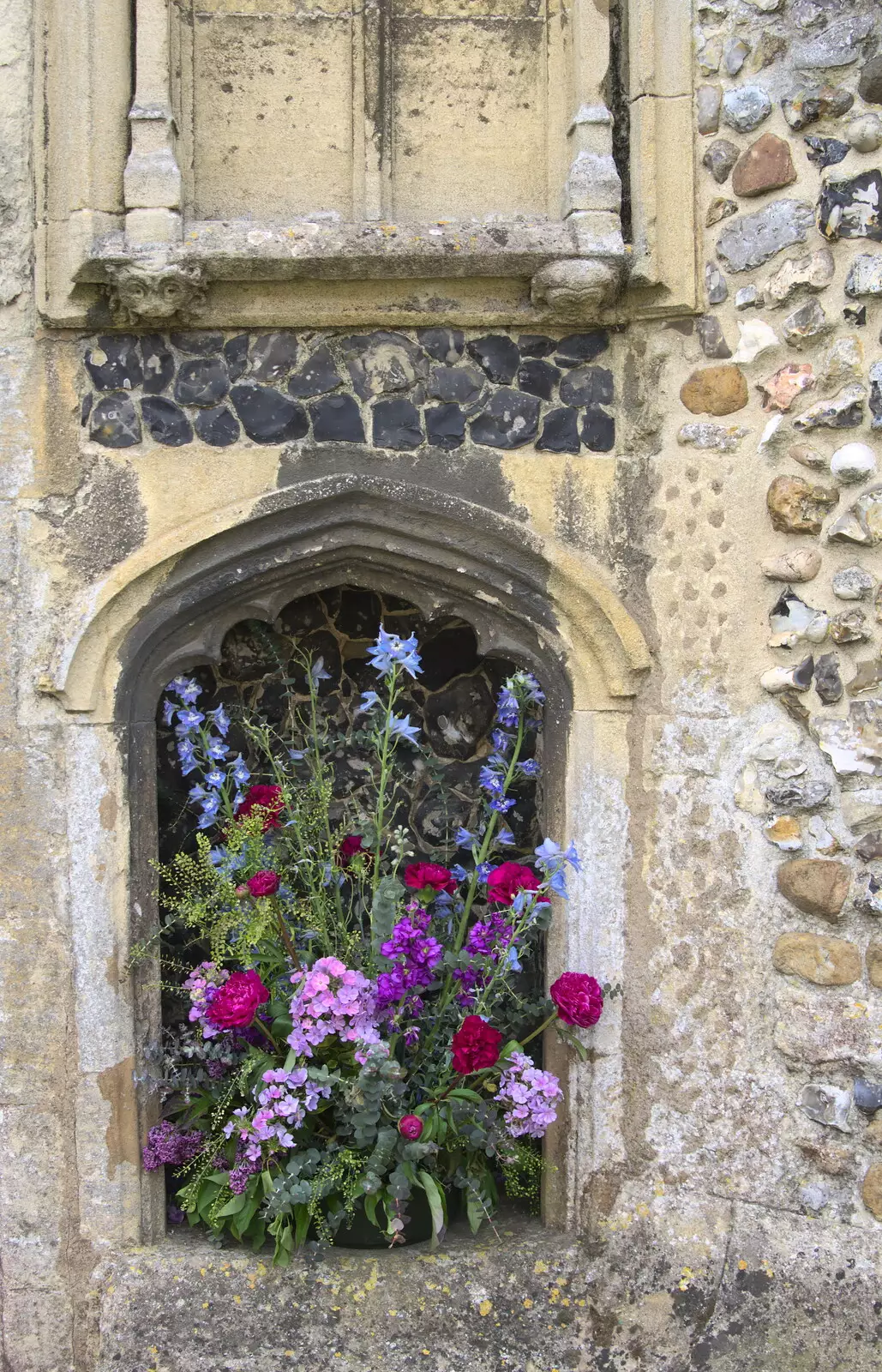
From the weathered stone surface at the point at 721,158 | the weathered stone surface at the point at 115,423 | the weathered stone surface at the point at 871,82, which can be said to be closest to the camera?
the weathered stone surface at the point at 871,82

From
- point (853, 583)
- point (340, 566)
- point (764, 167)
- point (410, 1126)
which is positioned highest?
point (764, 167)

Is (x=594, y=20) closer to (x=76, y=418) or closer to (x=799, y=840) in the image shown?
(x=76, y=418)

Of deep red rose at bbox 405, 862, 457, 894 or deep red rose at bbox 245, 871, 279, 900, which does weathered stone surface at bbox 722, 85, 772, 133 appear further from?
deep red rose at bbox 245, 871, 279, 900

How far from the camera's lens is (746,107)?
2762 millimetres

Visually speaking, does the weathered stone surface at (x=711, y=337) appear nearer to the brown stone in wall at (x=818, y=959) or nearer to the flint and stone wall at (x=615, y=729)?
the flint and stone wall at (x=615, y=729)

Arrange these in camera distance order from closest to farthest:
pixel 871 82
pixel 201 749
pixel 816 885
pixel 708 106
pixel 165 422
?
pixel 871 82, pixel 816 885, pixel 708 106, pixel 165 422, pixel 201 749

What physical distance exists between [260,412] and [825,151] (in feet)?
5.06

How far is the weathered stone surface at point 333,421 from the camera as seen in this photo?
9.68 feet

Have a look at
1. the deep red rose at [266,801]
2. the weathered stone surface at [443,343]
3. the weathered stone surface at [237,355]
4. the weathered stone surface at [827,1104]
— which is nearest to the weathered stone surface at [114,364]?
the weathered stone surface at [237,355]

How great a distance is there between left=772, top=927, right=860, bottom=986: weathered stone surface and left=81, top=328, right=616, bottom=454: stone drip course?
4.44 feet

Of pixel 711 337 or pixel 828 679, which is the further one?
pixel 711 337

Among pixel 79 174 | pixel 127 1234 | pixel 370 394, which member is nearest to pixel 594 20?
pixel 370 394

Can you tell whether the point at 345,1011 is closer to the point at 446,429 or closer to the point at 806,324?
the point at 446,429

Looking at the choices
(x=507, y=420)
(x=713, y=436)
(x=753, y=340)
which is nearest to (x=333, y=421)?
(x=507, y=420)
